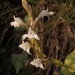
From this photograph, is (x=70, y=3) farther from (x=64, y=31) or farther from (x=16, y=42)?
(x=16, y=42)

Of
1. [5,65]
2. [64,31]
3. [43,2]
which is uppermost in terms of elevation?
[43,2]

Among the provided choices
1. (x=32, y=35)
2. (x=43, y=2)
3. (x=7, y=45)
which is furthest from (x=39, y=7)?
(x=32, y=35)

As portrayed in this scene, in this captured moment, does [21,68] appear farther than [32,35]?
Yes

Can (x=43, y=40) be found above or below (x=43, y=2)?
below
